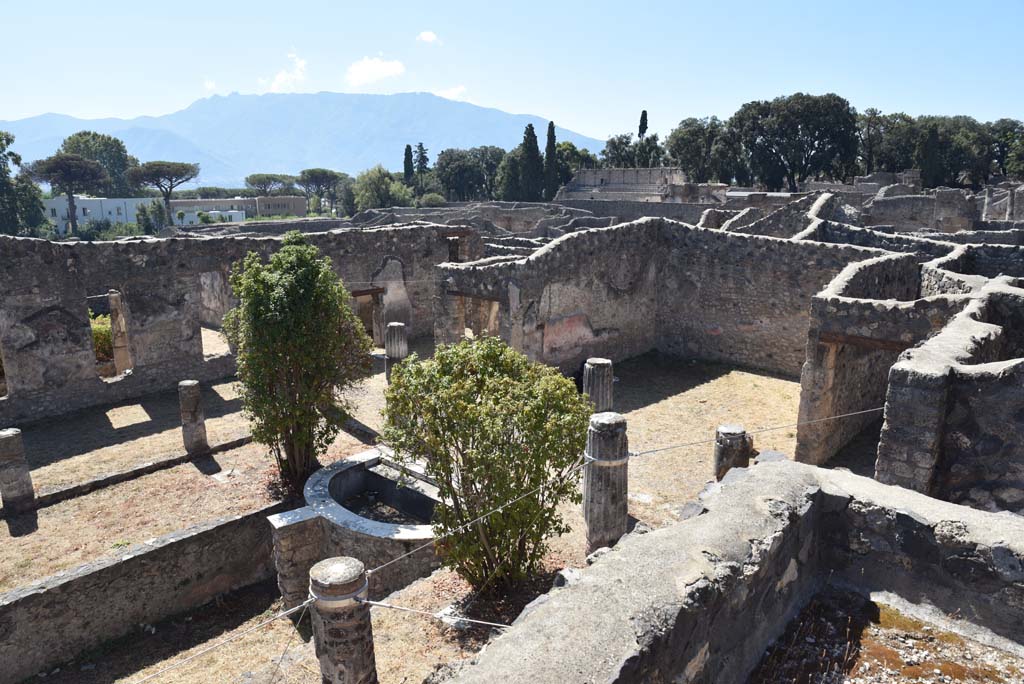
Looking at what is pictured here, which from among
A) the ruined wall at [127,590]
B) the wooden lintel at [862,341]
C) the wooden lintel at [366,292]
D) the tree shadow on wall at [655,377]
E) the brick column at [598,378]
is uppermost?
the wooden lintel at [862,341]

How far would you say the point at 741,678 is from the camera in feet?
14.2

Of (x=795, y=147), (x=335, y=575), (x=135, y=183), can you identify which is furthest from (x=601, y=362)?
(x=135, y=183)

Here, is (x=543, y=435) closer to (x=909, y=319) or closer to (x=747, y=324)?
(x=909, y=319)

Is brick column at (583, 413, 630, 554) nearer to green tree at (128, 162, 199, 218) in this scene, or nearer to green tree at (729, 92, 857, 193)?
green tree at (729, 92, 857, 193)

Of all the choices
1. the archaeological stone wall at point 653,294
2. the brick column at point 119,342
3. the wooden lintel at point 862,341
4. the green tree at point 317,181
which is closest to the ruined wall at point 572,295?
the archaeological stone wall at point 653,294

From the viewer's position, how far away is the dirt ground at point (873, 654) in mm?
4168

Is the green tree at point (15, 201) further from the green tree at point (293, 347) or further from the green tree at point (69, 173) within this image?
the green tree at point (293, 347)

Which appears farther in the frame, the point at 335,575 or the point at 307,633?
the point at 307,633

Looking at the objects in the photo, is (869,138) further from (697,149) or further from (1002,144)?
(697,149)

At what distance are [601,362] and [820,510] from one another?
8.01 meters

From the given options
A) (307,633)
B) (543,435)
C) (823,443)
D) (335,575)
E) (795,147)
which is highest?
(795,147)

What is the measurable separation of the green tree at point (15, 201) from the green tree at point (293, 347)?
58547mm

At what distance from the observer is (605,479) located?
8.63 metres

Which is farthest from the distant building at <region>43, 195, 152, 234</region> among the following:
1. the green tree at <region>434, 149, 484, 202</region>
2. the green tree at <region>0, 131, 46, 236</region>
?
the green tree at <region>434, 149, 484, 202</region>
